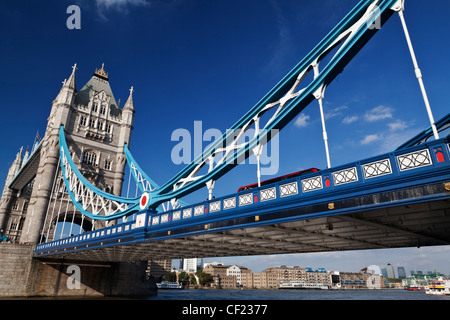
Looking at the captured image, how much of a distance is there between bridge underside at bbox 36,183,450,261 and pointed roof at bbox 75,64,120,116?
104ft

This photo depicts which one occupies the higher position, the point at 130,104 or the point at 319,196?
the point at 130,104

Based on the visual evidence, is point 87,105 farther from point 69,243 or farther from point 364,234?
point 364,234

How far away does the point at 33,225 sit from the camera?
113ft

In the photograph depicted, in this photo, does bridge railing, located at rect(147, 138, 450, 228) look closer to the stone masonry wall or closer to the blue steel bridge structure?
the blue steel bridge structure

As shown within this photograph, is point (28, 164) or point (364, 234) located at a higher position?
point (28, 164)

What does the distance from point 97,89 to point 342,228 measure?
44.2 metres

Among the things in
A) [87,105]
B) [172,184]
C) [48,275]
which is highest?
[87,105]

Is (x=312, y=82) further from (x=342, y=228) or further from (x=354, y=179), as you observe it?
(x=342, y=228)

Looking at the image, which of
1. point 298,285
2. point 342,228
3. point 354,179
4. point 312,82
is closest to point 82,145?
point 312,82

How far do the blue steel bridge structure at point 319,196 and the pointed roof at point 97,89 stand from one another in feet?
Answer: 98.6

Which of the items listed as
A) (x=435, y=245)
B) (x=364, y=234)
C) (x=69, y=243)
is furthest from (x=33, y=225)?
(x=435, y=245)

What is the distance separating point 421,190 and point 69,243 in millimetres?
26874

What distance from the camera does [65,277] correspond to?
32.9 m

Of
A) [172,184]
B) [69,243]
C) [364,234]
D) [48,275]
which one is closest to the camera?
[364,234]
